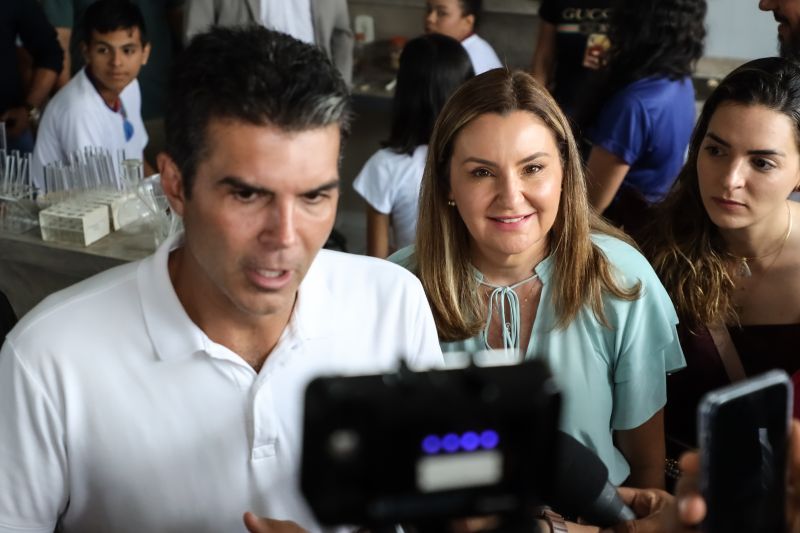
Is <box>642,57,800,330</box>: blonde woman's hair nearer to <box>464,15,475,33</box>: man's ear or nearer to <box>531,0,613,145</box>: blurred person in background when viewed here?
<box>531,0,613,145</box>: blurred person in background

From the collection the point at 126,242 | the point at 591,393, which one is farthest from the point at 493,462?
the point at 126,242

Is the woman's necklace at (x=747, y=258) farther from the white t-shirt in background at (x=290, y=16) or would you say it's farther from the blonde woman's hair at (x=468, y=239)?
the white t-shirt in background at (x=290, y=16)

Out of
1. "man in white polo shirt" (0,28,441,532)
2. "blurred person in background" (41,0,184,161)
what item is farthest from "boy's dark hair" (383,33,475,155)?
"blurred person in background" (41,0,184,161)

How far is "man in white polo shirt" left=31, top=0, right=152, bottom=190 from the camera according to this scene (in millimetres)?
3084

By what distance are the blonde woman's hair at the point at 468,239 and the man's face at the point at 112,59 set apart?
6.23 feet

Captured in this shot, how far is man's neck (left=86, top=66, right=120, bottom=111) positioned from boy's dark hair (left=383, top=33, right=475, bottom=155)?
44.0 inches

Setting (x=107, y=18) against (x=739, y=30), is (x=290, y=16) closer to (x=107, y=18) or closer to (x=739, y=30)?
(x=107, y=18)

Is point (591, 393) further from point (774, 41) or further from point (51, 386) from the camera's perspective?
point (774, 41)

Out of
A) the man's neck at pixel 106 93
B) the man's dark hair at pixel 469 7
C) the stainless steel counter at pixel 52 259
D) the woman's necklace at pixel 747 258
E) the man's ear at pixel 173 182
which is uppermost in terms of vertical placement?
the man's dark hair at pixel 469 7

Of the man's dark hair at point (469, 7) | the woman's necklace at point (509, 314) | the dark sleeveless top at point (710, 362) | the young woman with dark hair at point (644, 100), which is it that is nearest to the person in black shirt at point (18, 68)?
the man's dark hair at point (469, 7)

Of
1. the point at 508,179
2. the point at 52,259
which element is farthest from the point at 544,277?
the point at 52,259

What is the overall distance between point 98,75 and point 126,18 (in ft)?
0.82

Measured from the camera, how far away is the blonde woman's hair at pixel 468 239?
1.65 meters

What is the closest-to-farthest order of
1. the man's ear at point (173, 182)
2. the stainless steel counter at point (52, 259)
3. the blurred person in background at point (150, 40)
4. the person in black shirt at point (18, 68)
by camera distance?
the man's ear at point (173, 182) < the stainless steel counter at point (52, 259) < the person in black shirt at point (18, 68) < the blurred person in background at point (150, 40)
